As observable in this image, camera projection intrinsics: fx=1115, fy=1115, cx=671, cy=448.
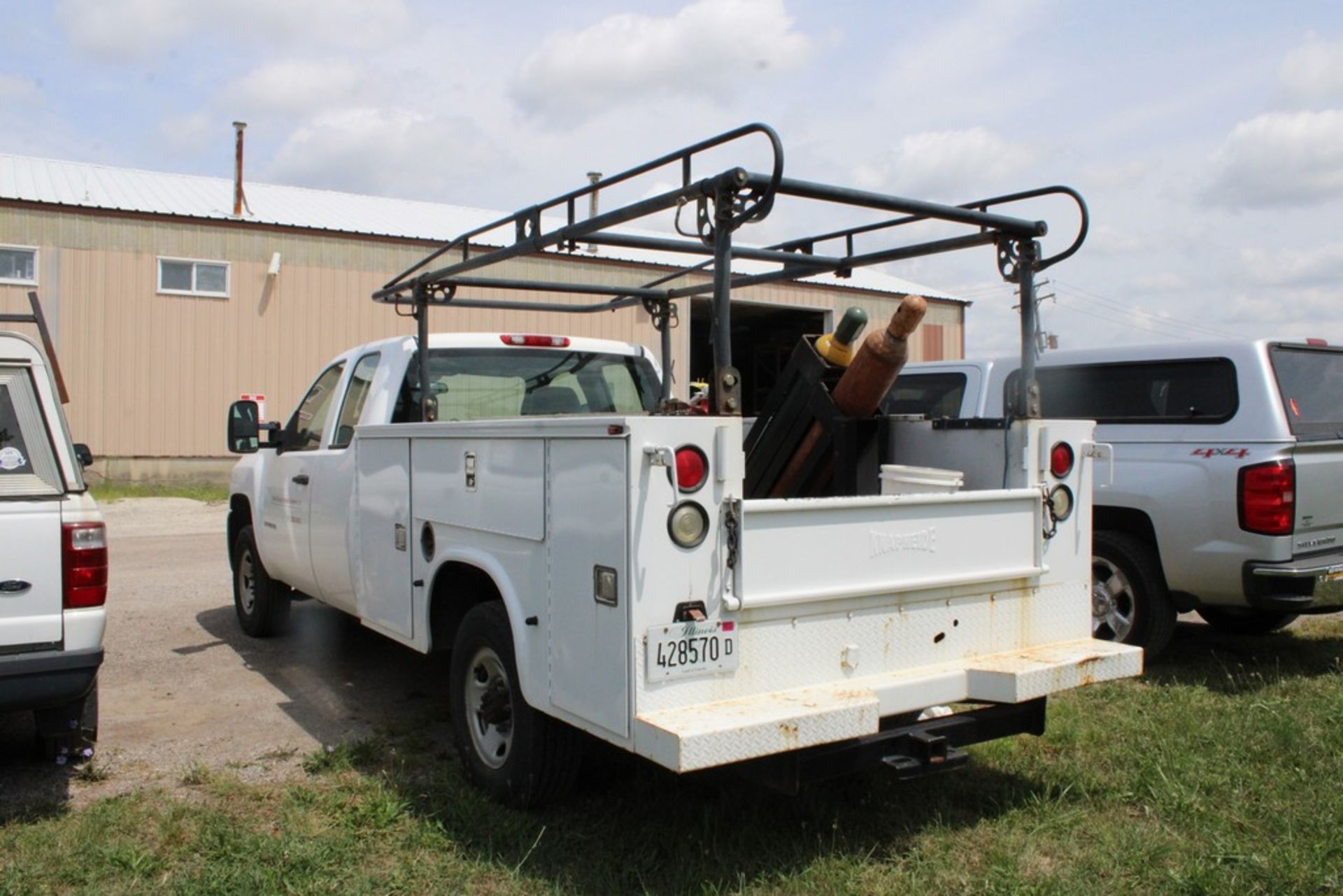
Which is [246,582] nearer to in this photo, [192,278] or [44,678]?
[44,678]

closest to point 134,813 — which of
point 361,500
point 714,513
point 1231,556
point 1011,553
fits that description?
point 361,500

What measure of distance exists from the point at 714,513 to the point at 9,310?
Result: 18.9m

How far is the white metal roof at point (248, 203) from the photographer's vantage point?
20.2 m

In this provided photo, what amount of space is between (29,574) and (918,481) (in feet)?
11.1

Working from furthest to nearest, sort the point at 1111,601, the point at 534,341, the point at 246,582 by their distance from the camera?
the point at 246,582, the point at 1111,601, the point at 534,341

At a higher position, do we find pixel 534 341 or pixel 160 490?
pixel 534 341

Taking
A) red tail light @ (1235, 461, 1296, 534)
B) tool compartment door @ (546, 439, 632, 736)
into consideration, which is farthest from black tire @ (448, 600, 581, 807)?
red tail light @ (1235, 461, 1296, 534)

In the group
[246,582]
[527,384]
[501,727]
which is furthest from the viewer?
[246,582]

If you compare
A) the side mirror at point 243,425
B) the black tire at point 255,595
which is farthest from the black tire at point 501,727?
the black tire at point 255,595

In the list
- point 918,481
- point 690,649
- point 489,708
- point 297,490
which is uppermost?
point 918,481

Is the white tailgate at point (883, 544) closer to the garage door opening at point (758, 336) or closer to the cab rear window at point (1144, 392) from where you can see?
the cab rear window at point (1144, 392)

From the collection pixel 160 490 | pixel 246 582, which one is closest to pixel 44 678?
pixel 246 582

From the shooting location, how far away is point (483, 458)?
4.25 m

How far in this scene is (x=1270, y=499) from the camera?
6023mm
